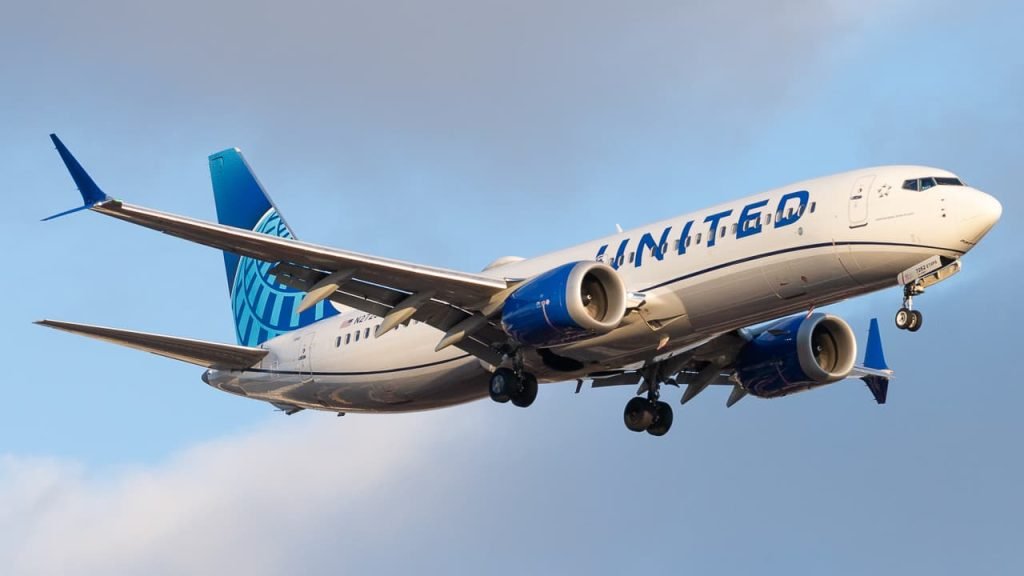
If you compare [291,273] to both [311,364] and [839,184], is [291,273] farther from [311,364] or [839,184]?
[839,184]

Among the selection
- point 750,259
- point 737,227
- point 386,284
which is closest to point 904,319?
point 750,259

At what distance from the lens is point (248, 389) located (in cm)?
4466

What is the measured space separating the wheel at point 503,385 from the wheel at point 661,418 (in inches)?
224

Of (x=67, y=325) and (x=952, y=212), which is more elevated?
(x=952, y=212)

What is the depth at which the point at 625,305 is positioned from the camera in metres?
36.3

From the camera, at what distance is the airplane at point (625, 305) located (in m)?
35.1

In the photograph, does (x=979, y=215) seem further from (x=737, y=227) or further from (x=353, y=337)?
(x=353, y=337)

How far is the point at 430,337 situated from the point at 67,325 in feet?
28.5

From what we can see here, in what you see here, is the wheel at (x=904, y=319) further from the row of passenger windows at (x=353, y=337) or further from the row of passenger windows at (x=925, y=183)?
the row of passenger windows at (x=353, y=337)

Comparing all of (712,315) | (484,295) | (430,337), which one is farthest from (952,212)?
(430,337)

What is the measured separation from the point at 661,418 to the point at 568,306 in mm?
8068

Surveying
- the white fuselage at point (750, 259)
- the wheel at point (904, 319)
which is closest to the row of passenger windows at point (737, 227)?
the white fuselage at point (750, 259)

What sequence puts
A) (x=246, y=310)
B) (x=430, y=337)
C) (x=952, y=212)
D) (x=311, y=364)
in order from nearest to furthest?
(x=952, y=212), (x=430, y=337), (x=311, y=364), (x=246, y=310)

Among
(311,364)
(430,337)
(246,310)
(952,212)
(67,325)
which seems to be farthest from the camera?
(246,310)
